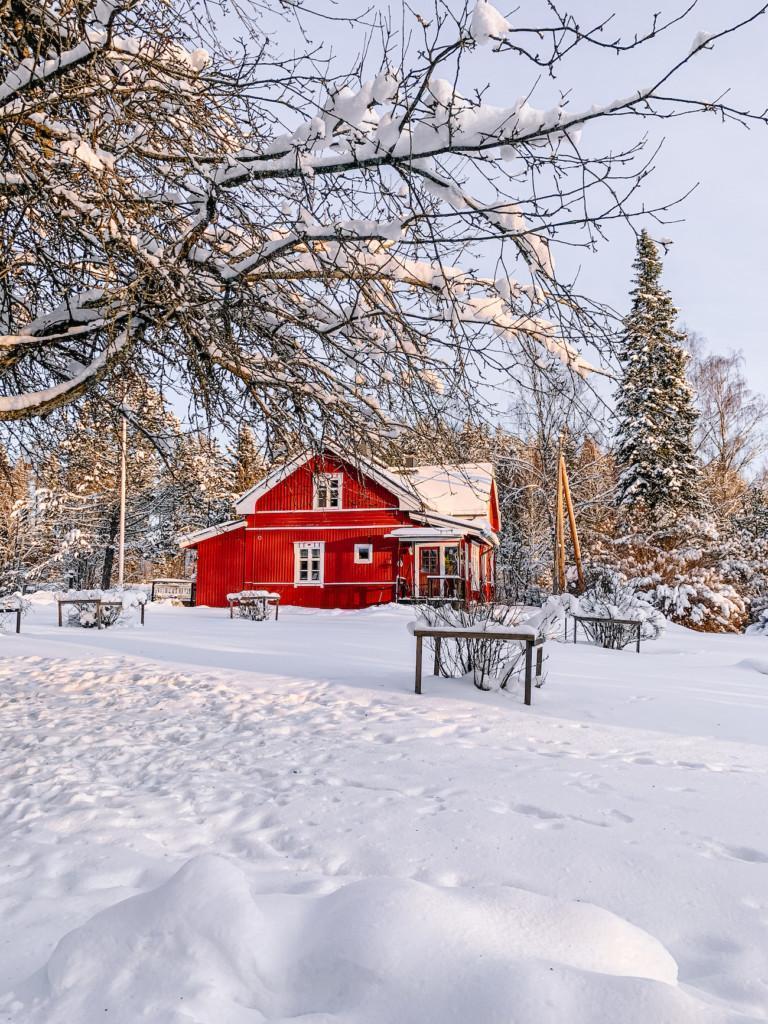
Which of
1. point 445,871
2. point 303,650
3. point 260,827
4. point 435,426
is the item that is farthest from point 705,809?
A: point 303,650

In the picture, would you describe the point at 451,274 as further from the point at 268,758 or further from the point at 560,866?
the point at 268,758

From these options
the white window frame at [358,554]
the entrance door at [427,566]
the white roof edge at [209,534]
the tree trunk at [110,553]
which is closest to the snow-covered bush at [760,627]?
the entrance door at [427,566]

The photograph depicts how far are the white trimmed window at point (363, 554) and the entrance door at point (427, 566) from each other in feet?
6.55

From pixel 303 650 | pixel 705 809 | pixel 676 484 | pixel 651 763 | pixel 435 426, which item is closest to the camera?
pixel 705 809

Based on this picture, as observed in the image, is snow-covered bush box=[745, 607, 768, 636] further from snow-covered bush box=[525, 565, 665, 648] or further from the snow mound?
the snow mound

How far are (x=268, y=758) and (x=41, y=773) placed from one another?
1.51 meters

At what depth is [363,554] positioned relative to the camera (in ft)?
86.8

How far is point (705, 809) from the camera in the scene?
3770 mm

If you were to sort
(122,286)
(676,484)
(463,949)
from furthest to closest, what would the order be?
(676,484) → (122,286) → (463,949)

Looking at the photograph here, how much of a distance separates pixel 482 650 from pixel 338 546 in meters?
19.2

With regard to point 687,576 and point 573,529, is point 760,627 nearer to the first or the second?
point 687,576

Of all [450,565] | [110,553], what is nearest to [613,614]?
[450,565]

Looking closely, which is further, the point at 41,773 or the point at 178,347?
the point at 178,347

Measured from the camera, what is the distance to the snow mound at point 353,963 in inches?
65.8
